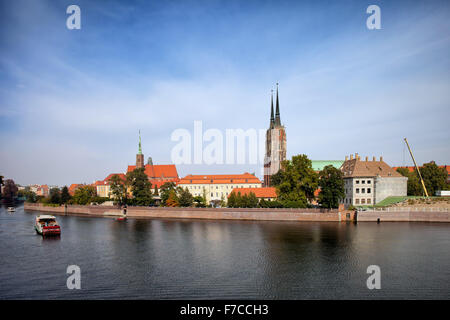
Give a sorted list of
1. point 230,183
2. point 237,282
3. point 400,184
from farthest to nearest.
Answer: point 230,183 → point 400,184 → point 237,282

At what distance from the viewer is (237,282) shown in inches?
901

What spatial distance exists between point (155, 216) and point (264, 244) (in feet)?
131

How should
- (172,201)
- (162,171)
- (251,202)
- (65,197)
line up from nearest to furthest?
(251,202) < (172,201) < (65,197) < (162,171)

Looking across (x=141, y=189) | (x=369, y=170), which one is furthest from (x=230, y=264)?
(x=141, y=189)

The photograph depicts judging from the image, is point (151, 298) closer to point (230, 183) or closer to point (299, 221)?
point (299, 221)

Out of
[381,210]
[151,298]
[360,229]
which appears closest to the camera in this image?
[151,298]

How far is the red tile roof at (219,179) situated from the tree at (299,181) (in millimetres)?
33597

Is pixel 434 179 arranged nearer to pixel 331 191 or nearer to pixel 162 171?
pixel 331 191

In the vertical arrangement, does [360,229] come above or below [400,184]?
below

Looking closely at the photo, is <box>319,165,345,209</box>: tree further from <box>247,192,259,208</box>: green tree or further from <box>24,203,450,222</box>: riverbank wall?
<box>247,192,259,208</box>: green tree

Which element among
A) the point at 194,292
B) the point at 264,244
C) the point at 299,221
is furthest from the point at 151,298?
the point at 299,221

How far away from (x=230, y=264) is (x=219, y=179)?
72883mm

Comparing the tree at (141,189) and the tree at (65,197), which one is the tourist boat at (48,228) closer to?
the tree at (141,189)

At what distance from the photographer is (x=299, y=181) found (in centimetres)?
6469
